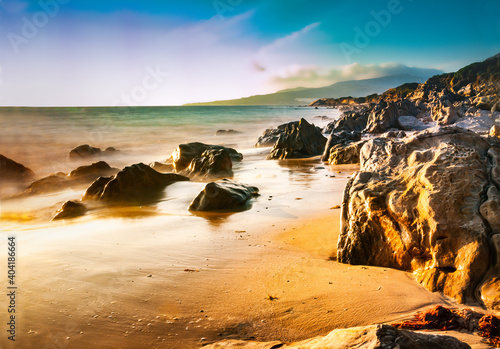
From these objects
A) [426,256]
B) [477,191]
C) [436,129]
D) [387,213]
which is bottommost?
[426,256]

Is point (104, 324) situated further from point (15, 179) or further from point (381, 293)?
point (15, 179)

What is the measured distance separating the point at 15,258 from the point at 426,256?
4.54m

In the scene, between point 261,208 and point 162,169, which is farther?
point 162,169

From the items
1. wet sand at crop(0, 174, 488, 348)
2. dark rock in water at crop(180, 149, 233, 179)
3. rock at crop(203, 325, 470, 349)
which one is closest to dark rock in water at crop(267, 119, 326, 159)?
dark rock in water at crop(180, 149, 233, 179)

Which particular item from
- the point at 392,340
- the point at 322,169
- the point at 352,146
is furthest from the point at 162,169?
the point at 392,340

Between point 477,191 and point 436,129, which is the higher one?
point 436,129

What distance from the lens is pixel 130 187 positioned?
7715mm

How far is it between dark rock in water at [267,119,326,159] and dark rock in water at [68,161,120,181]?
7.01 meters

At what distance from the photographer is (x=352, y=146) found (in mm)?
11781

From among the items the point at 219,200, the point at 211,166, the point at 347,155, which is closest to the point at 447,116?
the point at 347,155

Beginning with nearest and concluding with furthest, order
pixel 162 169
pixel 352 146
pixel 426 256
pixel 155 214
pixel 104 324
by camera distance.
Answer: pixel 104 324 → pixel 426 256 → pixel 155 214 → pixel 352 146 → pixel 162 169

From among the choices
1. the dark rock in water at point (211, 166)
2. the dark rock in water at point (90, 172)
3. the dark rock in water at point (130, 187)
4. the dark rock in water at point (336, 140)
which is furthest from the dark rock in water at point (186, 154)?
the dark rock in water at point (336, 140)

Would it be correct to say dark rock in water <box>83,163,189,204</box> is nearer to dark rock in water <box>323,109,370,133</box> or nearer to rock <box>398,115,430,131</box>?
dark rock in water <box>323,109,370,133</box>

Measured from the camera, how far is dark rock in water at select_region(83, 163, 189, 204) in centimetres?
743
